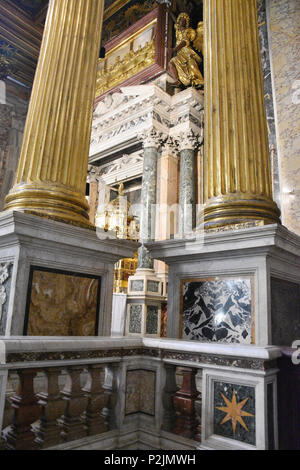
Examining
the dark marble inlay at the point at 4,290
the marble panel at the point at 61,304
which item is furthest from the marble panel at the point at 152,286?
the dark marble inlay at the point at 4,290

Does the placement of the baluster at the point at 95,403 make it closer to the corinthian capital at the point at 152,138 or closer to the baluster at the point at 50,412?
the baluster at the point at 50,412

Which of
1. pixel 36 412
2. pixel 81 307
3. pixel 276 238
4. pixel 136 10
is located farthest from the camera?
pixel 136 10

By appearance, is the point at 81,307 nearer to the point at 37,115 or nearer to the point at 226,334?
the point at 226,334

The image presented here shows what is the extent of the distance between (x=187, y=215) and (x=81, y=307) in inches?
216

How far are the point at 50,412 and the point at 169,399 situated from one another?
72 cm

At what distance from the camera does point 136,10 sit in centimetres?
1058

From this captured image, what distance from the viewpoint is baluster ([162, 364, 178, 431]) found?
82.6 inches

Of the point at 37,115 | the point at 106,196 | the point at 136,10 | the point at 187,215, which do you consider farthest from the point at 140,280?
the point at 136,10

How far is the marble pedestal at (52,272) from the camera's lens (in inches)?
98.8

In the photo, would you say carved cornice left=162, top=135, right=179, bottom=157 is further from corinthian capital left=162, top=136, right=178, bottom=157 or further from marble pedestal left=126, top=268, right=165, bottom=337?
marble pedestal left=126, top=268, right=165, bottom=337

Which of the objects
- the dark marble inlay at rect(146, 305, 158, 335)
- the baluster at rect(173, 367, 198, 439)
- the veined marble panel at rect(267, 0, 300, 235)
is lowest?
the baluster at rect(173, 367, 198, 439)

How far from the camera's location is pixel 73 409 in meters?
1.89

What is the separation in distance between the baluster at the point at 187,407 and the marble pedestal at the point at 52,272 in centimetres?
104

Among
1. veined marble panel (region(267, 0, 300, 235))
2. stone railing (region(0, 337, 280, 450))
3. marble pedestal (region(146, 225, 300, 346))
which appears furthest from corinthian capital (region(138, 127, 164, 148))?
stone railing (region(0, 337, 280, 450))
